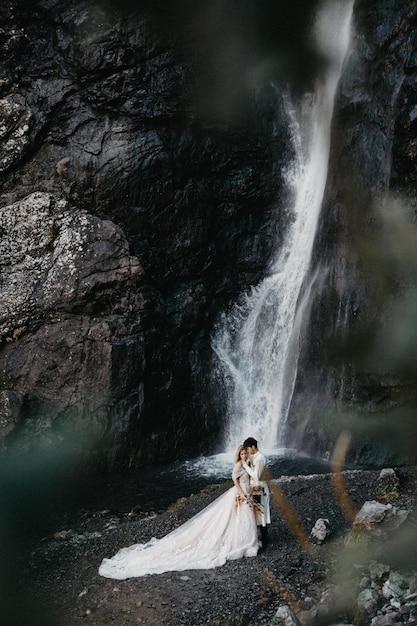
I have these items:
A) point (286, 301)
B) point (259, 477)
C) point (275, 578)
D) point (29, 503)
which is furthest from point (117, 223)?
point (275, 578)

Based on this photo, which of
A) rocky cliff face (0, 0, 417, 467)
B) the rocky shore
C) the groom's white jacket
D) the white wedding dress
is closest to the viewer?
the rocky shore

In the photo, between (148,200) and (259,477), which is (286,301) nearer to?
(148,200)

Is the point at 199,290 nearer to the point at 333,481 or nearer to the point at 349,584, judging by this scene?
the point at 333,481

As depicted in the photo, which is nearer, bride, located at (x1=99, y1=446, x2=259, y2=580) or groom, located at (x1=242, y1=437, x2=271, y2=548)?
bride, located at (x1=99, y1=446, x2=259, y2=580)

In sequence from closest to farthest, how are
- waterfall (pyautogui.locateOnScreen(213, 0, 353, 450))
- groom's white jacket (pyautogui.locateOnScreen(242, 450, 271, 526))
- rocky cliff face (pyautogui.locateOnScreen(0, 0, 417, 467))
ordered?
groom's white jacket (pyautogui.locateOnScreen(242, 450, 271, 526)) < rocky cliff face (pyautogui.locateOnScreen(0, 0, 417, 467)) < waterfall (pyautogui.locateOnScreen(213, 0, 353, 450))

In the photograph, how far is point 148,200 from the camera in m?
17.9

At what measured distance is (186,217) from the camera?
1841 centimetres

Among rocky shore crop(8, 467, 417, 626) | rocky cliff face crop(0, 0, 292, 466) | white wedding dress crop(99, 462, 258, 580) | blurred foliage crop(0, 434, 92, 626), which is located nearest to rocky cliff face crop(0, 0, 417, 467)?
rocky cliff face crop(0, 0, 292, 466)

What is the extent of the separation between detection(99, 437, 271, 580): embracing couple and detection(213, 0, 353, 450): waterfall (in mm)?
7670

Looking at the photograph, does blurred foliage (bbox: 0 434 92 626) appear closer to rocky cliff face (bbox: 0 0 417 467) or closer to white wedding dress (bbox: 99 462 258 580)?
rocky cliff face (bbox: 0 0 417 467)

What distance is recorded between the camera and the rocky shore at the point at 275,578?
750 centimetres

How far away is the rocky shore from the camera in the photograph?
7496mm

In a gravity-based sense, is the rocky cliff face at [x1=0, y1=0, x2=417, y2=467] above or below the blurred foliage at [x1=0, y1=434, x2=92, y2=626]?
above

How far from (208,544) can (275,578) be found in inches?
48.1
